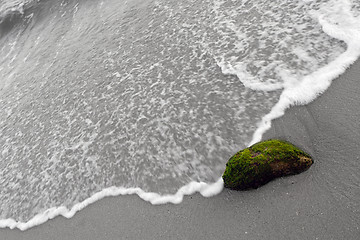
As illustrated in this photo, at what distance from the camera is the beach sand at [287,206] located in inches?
117

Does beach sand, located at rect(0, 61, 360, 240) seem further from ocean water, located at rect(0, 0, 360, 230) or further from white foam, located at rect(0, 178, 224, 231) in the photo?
ocean water, located at rect(0, 0, 360, 230)

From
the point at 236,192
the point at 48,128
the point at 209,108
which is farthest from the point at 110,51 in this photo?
the point at 236,192

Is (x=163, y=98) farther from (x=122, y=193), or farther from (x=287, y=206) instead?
(x=287, y=206)

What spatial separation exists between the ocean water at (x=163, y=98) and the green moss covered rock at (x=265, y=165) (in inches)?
16.2

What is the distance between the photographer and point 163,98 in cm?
535

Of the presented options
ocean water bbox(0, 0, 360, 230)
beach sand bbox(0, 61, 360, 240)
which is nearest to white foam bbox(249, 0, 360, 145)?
ocean water bbox(0, 0, 360, 230)

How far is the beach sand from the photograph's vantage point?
2.98 m

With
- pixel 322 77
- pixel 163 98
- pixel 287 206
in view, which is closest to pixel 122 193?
pixel 163 98

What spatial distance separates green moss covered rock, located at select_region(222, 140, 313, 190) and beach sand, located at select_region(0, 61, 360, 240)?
3.6 inches

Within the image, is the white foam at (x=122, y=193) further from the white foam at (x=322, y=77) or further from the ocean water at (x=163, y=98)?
the white foam at (x=322, y=77)

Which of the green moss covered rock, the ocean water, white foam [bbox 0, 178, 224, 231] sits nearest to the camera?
the green moss covered rock

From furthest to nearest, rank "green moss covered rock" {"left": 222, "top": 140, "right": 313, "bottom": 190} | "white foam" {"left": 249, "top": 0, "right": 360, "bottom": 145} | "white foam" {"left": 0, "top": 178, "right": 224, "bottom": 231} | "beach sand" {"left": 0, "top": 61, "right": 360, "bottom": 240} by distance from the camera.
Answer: "white foam" {"left": 249, "top": 0, "right": 360, "bottom": 145} < "white foam" {"left": 0, "top": 178, "right": 224, "bottom": 231} < "green moss covered rock" {"left": 222, "top": 140, "right": 313, "bottom": 190} < "beach sand" {"left": 0, "top": 61, "right": 360, "bottom": 240}

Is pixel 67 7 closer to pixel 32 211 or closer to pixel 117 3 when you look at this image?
pixel 117 3

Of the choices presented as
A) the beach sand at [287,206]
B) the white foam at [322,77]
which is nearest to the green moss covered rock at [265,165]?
the beach sand at [287,206]
